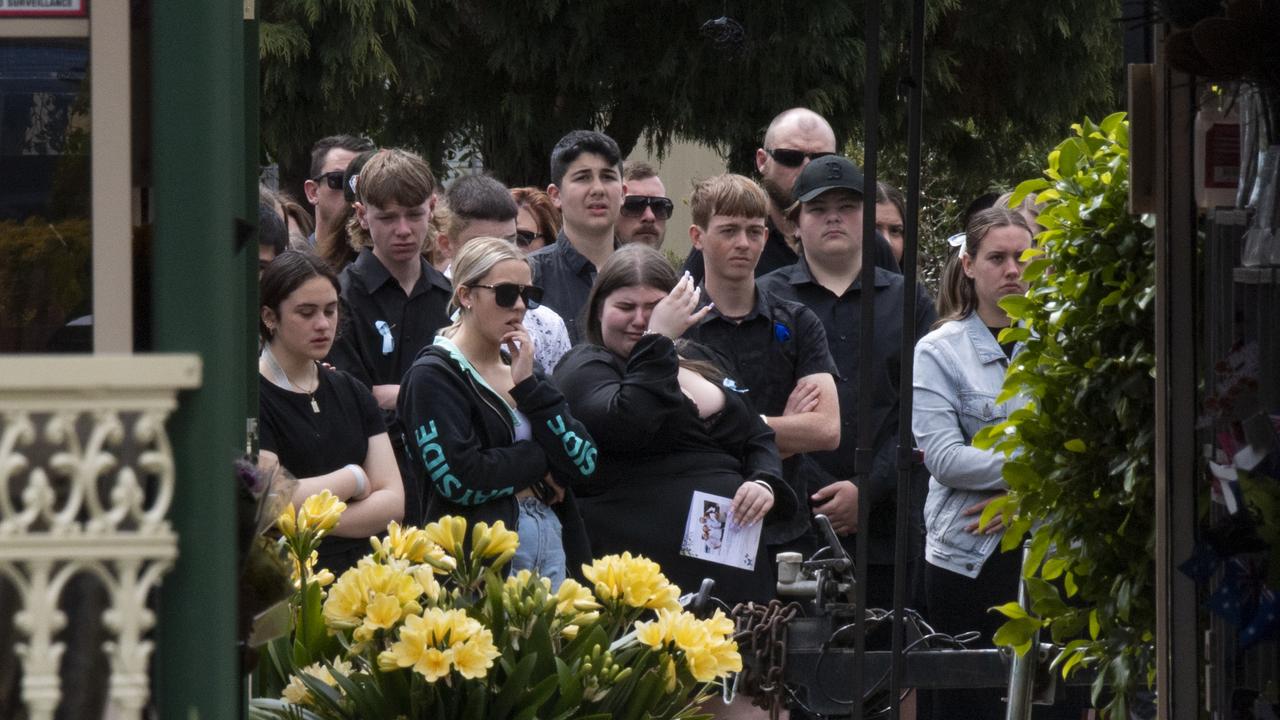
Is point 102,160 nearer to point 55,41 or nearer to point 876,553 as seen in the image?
point 55,41

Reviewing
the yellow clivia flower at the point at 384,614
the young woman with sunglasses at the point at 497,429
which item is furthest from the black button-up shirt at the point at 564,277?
the yellow clivia flower at the point at 384,614

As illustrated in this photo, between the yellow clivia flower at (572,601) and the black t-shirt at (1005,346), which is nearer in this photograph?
the yellow clivia flower at (572,601)

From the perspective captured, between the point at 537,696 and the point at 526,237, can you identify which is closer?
the point at 537,696

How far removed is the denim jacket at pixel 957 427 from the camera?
5.61 metres

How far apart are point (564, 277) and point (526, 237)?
1.31 metres

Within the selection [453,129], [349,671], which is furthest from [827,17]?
A: [349,671]

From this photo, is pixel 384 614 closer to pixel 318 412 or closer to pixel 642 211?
pixel 318 412

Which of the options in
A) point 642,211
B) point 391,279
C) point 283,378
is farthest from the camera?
point 642,211

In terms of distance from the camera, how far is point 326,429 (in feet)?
16.7

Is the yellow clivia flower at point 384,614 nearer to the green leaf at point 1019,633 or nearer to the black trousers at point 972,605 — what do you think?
the green leaf at point 1019,633

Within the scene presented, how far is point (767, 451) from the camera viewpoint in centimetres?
555

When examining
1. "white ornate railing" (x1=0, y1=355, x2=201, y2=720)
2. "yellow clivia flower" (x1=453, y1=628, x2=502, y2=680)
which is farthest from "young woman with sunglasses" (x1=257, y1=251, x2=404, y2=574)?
"white ornate railing" (x1=0, y1=355, x2=201, y2=720)

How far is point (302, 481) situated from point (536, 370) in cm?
80

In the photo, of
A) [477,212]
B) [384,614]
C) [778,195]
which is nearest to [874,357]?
[778,195]
